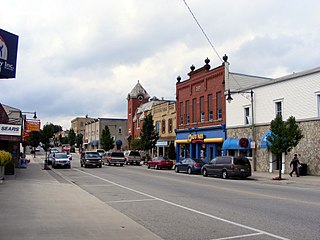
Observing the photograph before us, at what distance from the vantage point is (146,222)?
10.0m

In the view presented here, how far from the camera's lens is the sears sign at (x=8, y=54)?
65.1ft

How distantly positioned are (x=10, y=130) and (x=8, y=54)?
11795 mm

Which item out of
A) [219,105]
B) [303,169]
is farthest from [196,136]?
[303,169]

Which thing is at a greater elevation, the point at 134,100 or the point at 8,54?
the point at 134,100

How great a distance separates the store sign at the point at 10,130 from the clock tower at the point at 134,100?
39.5 metres

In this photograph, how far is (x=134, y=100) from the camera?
7150 centimetres

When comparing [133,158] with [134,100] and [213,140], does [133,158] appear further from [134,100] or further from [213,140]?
[134,100]

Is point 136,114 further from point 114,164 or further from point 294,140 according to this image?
point 294,140

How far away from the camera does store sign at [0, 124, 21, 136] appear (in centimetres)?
3025

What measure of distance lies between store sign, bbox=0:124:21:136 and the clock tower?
3950 centimetres

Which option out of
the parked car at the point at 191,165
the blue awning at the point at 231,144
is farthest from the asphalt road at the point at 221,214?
the blue awning at the point at 231,144

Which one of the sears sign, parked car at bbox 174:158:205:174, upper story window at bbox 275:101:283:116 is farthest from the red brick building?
the sears sign

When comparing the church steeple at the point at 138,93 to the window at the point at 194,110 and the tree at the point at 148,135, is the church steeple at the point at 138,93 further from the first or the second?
the window at the point at 194,110

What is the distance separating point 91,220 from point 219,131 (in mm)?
31435
